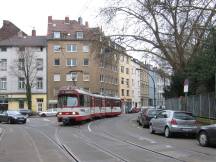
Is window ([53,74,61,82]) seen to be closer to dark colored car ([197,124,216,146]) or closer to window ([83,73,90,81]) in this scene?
window ([83,73,90,81])

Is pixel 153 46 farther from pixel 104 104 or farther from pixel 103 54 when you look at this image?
pixel 104 104

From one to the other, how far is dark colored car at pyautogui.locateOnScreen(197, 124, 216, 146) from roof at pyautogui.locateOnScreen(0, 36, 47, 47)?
71051 mm

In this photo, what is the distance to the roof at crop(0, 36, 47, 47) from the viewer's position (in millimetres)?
89369

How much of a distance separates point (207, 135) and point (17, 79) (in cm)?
7186

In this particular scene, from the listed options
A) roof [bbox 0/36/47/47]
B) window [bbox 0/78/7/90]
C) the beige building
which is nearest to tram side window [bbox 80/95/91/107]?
roof [bbox 0/36/47/47]

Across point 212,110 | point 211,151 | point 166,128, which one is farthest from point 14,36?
point 211,151

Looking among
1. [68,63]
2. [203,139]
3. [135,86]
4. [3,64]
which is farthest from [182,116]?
[135,86]

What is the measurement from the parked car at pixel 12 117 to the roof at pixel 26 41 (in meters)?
39.0

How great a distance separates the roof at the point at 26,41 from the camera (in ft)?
293

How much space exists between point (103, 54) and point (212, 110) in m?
15.0

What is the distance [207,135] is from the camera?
64.6 ft

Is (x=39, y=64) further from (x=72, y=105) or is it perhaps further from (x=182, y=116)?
(x=182, y=116)

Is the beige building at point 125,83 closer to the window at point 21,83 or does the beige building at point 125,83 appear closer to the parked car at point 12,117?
the window at point 21,83

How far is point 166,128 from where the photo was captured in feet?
84.3
